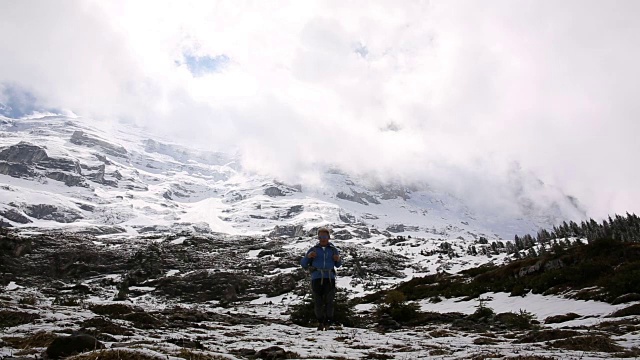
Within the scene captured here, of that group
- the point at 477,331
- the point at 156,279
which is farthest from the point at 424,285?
the point at 156,279

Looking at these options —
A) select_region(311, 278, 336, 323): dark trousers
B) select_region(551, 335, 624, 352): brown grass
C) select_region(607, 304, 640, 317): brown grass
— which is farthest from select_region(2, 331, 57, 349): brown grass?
select_region(607, 304, 640, 317): brown grass

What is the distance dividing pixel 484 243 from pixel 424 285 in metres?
69.0

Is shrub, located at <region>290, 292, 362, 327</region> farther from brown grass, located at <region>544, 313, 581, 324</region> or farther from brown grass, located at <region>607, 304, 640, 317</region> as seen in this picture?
brown grass, located at <region>607, 304, 640, 317</region>

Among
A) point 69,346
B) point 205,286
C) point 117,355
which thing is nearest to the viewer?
point 117,355

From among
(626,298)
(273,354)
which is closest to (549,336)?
(626,298)

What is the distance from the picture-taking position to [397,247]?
99.1m

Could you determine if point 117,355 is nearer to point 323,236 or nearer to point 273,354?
point 273,354

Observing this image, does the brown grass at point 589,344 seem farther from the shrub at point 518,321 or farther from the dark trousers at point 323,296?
the dark trousers at point 323,296

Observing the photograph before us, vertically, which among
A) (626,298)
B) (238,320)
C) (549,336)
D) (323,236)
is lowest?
(549,336)

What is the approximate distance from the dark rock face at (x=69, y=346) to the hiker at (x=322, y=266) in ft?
22.9

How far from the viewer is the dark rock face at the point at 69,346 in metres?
5.27

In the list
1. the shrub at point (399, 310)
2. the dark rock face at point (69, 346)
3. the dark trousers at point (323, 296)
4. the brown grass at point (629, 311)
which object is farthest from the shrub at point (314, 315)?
the dark rock face at point (69, 346)

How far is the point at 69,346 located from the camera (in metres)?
5.38

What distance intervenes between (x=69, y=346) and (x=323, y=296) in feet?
27.3
